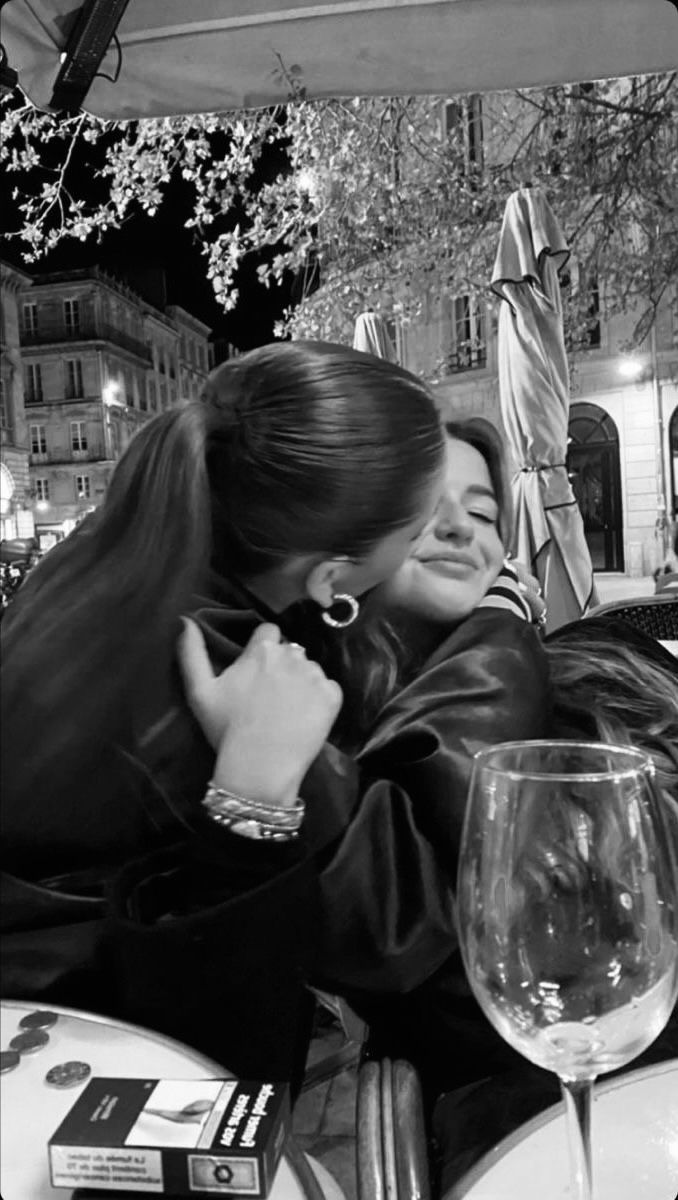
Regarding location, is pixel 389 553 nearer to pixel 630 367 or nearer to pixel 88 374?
pixel 88 374

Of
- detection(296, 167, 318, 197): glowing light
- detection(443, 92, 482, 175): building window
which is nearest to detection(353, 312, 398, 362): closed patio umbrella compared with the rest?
detection(296, 167, 318, 197): glowing light

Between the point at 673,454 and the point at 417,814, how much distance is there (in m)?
1.09

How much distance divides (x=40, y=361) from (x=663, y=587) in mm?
2310

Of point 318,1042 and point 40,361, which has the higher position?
point 40,361

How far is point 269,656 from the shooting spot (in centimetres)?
80

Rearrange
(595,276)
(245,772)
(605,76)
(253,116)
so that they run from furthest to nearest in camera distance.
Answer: (595,276) < (253,116) < (605,76) < (245,772)

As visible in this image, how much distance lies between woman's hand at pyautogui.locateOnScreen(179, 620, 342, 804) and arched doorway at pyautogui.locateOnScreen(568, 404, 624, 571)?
778 millimetres

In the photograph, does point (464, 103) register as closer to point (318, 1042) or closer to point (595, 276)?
point (595, 276)

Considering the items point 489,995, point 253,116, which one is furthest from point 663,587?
point 489,995

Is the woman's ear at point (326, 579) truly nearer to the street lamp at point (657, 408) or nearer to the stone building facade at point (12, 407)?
the stone building facade at point (12, 407)

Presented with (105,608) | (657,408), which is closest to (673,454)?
(657,408)

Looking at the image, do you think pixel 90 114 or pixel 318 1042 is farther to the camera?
pixel 90 114

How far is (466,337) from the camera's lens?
1338 millimetres

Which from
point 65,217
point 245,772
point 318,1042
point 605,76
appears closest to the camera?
point 245,772
